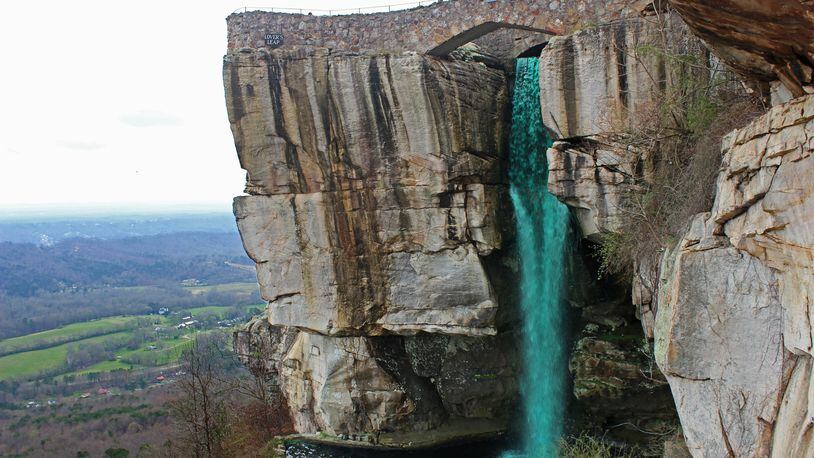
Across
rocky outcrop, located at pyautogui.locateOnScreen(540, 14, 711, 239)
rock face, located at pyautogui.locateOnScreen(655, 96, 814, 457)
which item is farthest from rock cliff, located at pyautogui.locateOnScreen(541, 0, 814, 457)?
rocky outcrop, located at pyautogui.locateOnScreen(540, 14, 711, 239)

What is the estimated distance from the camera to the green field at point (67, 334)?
2224 inches

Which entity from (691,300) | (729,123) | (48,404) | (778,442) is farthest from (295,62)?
(48,404)

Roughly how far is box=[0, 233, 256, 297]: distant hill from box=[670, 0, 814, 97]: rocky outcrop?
91.2 metres

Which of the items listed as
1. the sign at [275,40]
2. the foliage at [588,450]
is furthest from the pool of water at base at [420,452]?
the sign at [275,40]

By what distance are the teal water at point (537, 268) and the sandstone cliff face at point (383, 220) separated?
0.44 metres

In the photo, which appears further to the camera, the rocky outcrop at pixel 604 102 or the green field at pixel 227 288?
the green field at pixel 227 288

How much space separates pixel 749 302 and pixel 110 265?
10711 cm

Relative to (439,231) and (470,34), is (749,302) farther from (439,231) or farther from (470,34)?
(470,34)

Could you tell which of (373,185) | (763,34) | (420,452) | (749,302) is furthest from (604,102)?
(420,452)

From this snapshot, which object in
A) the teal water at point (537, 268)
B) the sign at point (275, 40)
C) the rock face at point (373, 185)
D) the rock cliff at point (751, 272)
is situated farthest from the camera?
the sign at point (275, 40)

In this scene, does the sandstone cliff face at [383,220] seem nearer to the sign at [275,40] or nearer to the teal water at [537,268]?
the teal water at [537,268]

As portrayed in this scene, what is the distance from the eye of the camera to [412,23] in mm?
14867

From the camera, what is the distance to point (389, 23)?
15141 millimetres

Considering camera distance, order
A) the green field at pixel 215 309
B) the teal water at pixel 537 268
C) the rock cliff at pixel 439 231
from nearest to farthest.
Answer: the rock cliff at pixel 439 231 → the teal water at pixel 537 268 → the green field at pixel 215 309
